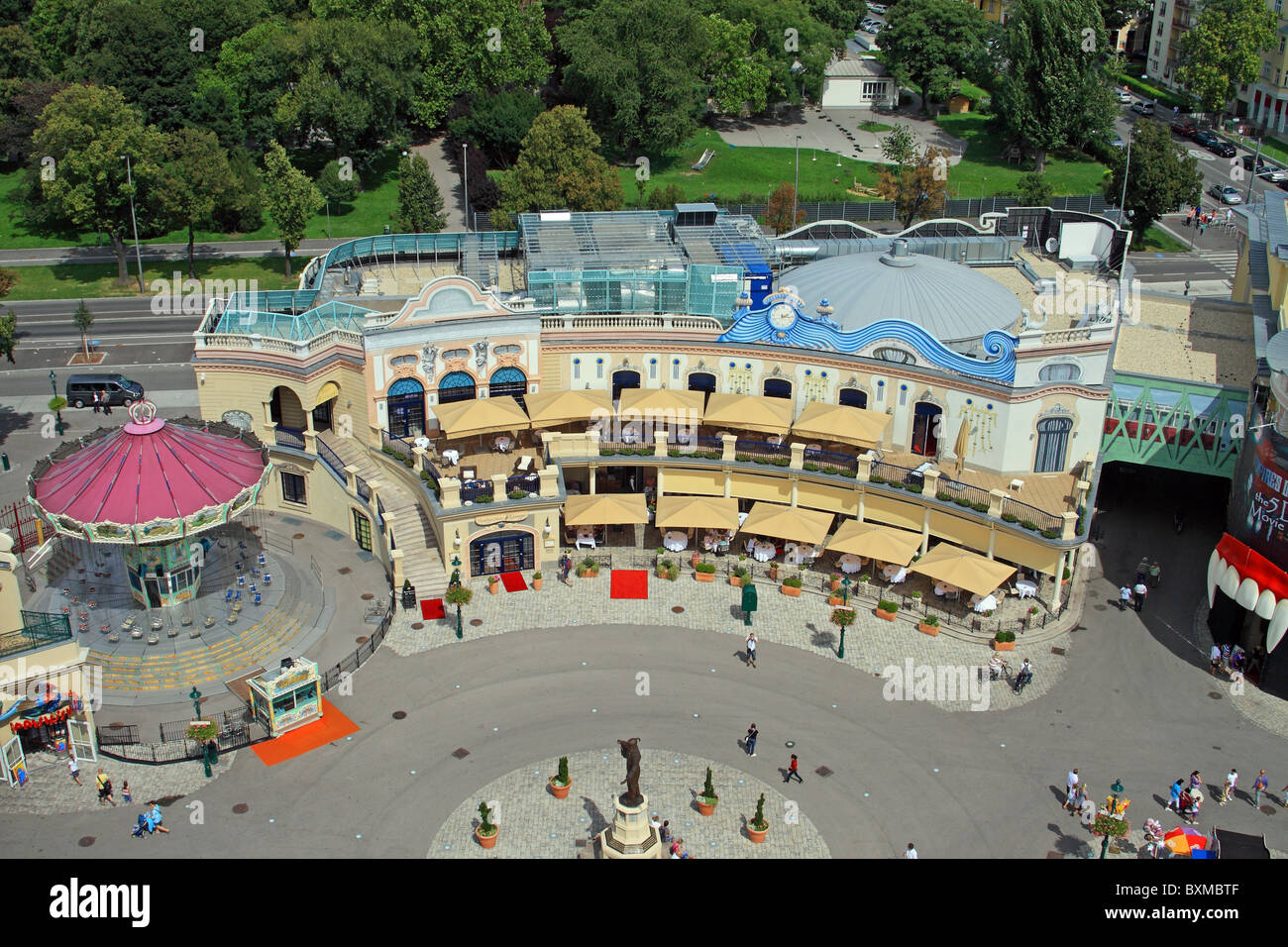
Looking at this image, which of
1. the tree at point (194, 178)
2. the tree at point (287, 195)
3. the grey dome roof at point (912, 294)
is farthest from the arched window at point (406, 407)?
the tree at point (194, 178)

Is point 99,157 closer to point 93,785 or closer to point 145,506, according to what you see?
point 145,506

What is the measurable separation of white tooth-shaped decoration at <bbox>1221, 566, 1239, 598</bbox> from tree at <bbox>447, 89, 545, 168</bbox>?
79.9 metres

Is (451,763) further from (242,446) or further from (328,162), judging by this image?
(328,162)

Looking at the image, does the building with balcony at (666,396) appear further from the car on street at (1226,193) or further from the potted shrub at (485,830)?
the car on street at (1226,193)

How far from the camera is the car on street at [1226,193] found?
11950 cm

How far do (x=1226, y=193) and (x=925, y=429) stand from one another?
75.4m

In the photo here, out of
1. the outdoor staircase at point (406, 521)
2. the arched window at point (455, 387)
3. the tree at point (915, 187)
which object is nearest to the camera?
the outdoor staircase at point (406, 521)

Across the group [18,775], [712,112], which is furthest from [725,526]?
[712,112]

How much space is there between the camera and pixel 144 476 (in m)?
53.0

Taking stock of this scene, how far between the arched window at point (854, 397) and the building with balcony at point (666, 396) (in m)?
0.11

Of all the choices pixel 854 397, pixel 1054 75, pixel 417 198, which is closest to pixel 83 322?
pixel 417 198

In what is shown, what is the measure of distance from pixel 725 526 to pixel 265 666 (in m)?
21.9

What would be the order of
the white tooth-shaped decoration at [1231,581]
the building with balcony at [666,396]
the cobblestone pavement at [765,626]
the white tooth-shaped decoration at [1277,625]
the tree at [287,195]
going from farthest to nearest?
the tree at [287,195], the building with balcony at [666,396], the cobblestone pavement at [765,626], the white tooth-shaped decoration at [1231,581], the white tooth-shaped decoration at [1277,625]

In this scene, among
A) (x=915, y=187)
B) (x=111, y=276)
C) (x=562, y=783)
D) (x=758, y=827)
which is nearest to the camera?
(x=758, y=827)
